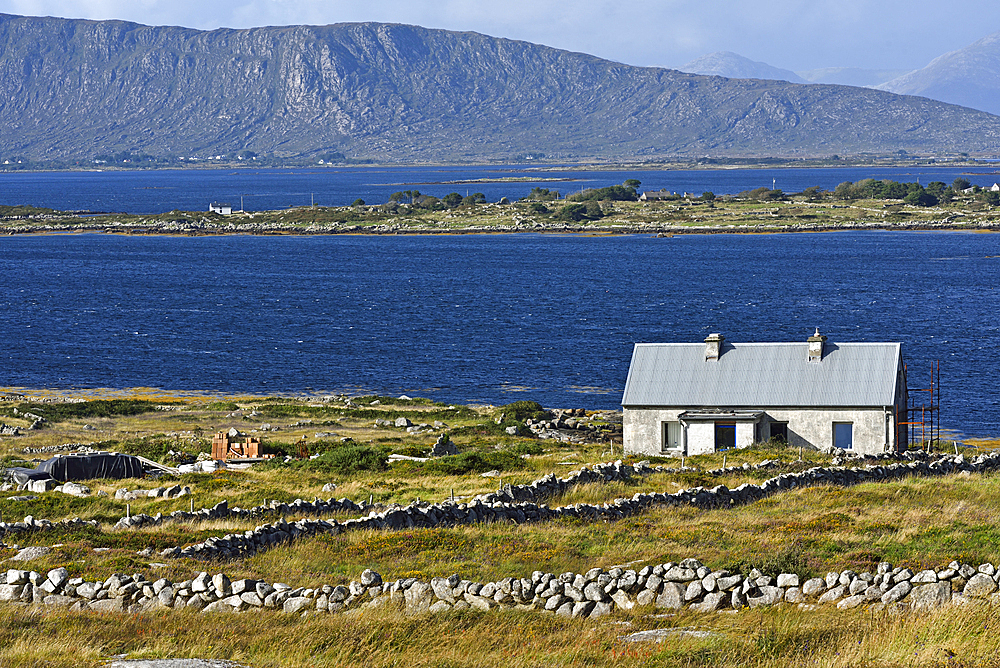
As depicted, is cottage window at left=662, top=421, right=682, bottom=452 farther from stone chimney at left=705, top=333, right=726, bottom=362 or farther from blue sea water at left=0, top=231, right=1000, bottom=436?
blue sea water at left=0, top=231, right=1000, bottom=436

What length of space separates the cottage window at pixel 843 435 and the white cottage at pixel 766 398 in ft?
0.12

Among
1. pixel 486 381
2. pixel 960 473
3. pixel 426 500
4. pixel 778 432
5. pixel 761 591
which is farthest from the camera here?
pixel 486 381

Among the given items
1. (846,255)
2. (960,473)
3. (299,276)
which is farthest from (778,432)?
(846,255)

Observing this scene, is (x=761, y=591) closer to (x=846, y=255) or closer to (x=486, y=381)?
(x=486, y=381)

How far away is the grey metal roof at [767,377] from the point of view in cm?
4628

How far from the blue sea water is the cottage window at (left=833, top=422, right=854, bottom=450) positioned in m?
20.1

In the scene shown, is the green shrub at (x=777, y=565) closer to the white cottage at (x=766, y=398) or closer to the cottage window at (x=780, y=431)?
the white cottage at (x=766, y=398)

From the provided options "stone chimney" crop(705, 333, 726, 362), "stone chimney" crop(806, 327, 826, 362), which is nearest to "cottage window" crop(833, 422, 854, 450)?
"stone chimney" crop(806, 327, 826, 362)

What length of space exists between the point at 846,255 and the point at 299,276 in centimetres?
7989

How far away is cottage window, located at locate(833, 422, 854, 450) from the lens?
45.9 m

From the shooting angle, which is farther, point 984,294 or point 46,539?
point 984,294

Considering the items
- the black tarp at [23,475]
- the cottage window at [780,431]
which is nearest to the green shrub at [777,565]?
the black tarp at [23,475]

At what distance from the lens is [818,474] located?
110ft

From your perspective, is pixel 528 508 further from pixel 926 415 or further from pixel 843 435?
pixel 926 415
